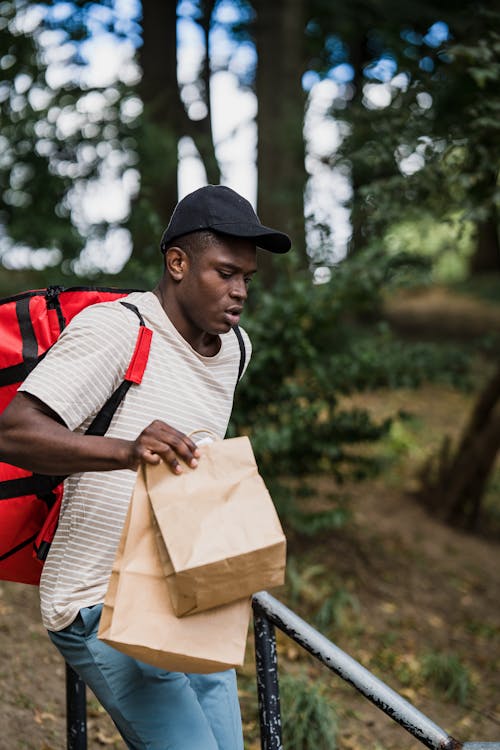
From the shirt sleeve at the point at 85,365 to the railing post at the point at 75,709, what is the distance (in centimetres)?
106

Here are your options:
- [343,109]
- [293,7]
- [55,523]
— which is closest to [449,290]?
[293,7]

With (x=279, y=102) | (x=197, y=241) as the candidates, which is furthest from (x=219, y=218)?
(x=279, y=102)

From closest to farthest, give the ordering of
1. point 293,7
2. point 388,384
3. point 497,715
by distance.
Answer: point 497,715
point 388,384
point 293,7

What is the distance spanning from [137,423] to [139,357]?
6.1 inches

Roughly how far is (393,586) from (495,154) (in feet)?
11.5

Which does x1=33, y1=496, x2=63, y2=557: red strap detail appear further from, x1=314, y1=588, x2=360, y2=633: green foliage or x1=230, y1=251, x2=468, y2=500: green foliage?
x1=314, y1=588, x2=360, y2=633: green foliage

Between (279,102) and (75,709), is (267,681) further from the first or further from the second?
(279,102)

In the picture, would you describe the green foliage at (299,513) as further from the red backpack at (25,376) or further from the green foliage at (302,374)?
the red backpack at (25,376)

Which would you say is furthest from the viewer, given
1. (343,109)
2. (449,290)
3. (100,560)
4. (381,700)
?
(449,290)

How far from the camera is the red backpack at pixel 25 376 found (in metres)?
1.97

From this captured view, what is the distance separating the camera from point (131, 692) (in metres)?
1.90

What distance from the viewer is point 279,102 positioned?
30.0 ft

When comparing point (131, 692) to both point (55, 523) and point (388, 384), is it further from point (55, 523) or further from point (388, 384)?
point (388, 384)

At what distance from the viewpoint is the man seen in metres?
1.71
